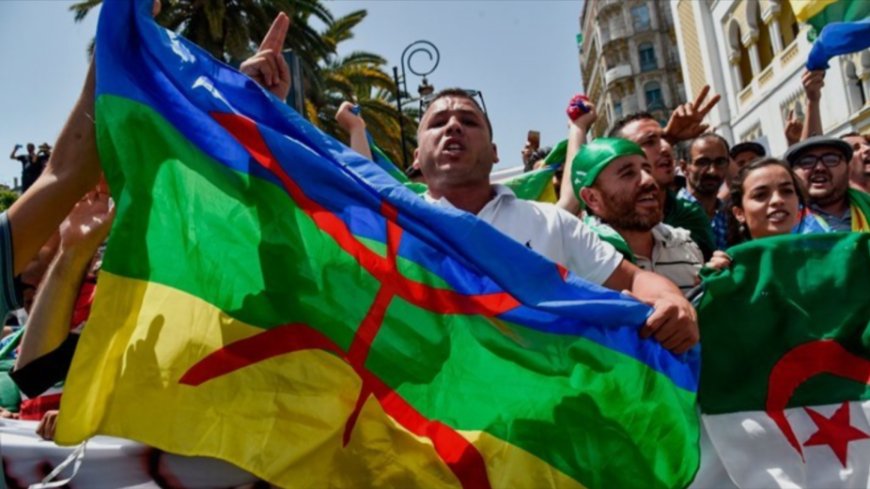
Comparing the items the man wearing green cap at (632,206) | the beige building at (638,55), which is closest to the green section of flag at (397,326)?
the man wearing green cap at (632,206)

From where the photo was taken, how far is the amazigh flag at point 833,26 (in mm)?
5090

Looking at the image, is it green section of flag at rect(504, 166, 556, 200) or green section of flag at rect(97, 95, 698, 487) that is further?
green section of flag at rect(504, 166, 556, 200)

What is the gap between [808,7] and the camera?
575 cm

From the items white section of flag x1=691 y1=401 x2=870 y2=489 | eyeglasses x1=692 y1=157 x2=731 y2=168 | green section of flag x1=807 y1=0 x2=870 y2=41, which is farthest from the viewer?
green section of flag x1=807 y1=0 x2=870 y2=41

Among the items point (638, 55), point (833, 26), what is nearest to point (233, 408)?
point (833, 26)

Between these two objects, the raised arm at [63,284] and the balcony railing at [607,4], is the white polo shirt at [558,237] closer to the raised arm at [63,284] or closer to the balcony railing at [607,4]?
the raised arm at [63,284]

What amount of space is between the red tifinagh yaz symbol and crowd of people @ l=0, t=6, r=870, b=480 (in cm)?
38

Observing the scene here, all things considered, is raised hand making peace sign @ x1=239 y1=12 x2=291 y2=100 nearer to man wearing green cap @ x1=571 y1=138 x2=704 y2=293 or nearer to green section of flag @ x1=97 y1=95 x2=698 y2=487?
green section of flag @ x1=97 y1=95 x2=698 y2=487

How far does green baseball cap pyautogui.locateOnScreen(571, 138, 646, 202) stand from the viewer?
10.6ft

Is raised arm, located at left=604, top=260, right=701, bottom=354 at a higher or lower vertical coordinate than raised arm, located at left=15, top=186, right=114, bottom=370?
lower

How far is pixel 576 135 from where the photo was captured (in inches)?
154

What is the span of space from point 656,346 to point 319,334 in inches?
36.6

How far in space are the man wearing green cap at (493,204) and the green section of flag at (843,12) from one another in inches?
145

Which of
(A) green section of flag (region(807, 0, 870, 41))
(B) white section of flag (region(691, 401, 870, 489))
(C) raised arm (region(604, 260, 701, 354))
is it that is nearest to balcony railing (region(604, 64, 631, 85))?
(A) green section of flag (region(807, 0, 870, 41))
